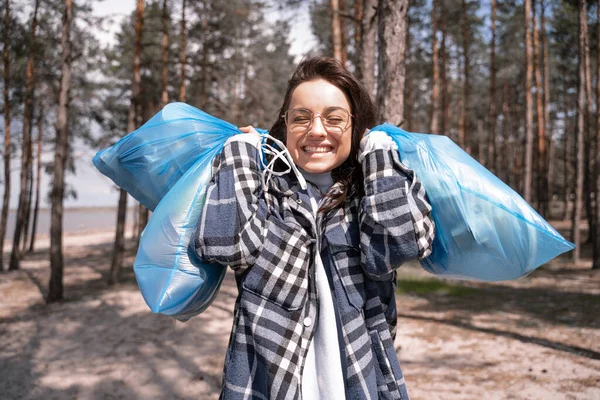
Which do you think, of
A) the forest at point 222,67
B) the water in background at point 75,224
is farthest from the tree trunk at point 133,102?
the water in background at point 75,224

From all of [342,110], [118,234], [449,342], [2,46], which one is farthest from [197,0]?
[342,110]

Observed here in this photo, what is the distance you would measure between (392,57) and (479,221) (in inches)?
111

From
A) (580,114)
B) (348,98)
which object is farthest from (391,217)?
(580,114)

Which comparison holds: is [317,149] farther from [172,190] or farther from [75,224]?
[75,224]

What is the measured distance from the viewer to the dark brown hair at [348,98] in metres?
1.64

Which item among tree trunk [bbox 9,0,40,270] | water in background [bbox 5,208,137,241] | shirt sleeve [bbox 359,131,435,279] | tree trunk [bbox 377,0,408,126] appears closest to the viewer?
shirt sleeve [bbox 359,131,435,279]

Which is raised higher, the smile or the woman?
the smile

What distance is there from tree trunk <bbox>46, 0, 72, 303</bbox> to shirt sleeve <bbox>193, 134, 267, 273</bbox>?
8.46m

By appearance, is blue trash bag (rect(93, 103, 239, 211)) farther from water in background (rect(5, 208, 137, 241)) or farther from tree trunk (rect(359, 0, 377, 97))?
water in background (rect(5, 208, 137, 241))

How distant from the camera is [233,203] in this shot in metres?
1.45

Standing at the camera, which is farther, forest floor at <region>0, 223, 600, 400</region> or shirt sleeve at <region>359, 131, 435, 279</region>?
forest floor at <region>0, 223, 600, 400</region>

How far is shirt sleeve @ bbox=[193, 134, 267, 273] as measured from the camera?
1.41m

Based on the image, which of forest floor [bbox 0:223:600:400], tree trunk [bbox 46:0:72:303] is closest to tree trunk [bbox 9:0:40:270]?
tree trunk [bbox 46:0:72:303]

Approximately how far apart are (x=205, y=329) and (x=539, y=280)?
25.0 feet
